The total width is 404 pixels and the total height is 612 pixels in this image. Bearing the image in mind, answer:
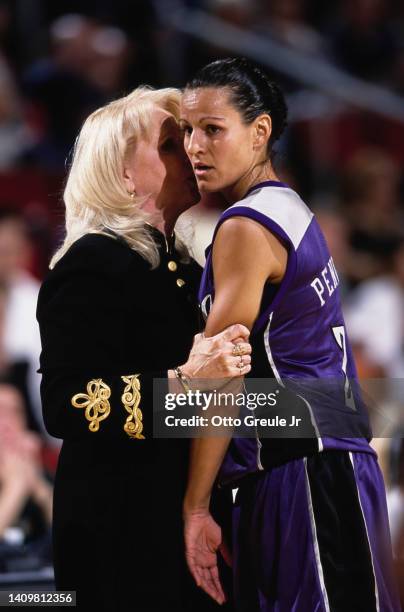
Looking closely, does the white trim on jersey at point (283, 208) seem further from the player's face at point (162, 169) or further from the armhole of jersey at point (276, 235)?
the player's face at point (162, 169)

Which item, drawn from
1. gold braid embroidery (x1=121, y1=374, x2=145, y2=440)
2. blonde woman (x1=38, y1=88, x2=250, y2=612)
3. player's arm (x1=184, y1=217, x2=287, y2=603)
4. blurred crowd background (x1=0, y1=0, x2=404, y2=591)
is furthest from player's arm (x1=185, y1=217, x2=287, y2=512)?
blurred crowd background (x1=0, y1=0, x2=404, y2=591)

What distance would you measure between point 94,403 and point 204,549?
1.35 feet

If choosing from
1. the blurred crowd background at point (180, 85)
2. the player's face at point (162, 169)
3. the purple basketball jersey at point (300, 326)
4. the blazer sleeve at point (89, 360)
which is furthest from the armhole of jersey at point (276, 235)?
the blurred crowd background at point (180, 85)

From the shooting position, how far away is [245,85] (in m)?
2.39

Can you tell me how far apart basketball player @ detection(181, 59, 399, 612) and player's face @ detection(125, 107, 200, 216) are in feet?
0.54

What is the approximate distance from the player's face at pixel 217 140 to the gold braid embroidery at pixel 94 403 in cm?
50

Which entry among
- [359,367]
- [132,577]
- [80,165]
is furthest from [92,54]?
[132,577]

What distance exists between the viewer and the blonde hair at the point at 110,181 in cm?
251

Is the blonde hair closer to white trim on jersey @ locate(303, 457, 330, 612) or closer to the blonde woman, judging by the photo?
the blonde woman

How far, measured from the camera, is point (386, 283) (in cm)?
581

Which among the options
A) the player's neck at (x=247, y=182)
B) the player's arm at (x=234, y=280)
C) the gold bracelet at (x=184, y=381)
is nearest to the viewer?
the player's arm at (x=234, y=280)

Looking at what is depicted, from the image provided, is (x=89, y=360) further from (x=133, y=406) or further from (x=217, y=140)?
(x=217, y=140)

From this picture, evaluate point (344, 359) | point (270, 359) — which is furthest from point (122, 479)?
point (344, 359)

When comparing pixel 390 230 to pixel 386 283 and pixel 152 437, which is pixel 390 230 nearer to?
pixel 386 283
